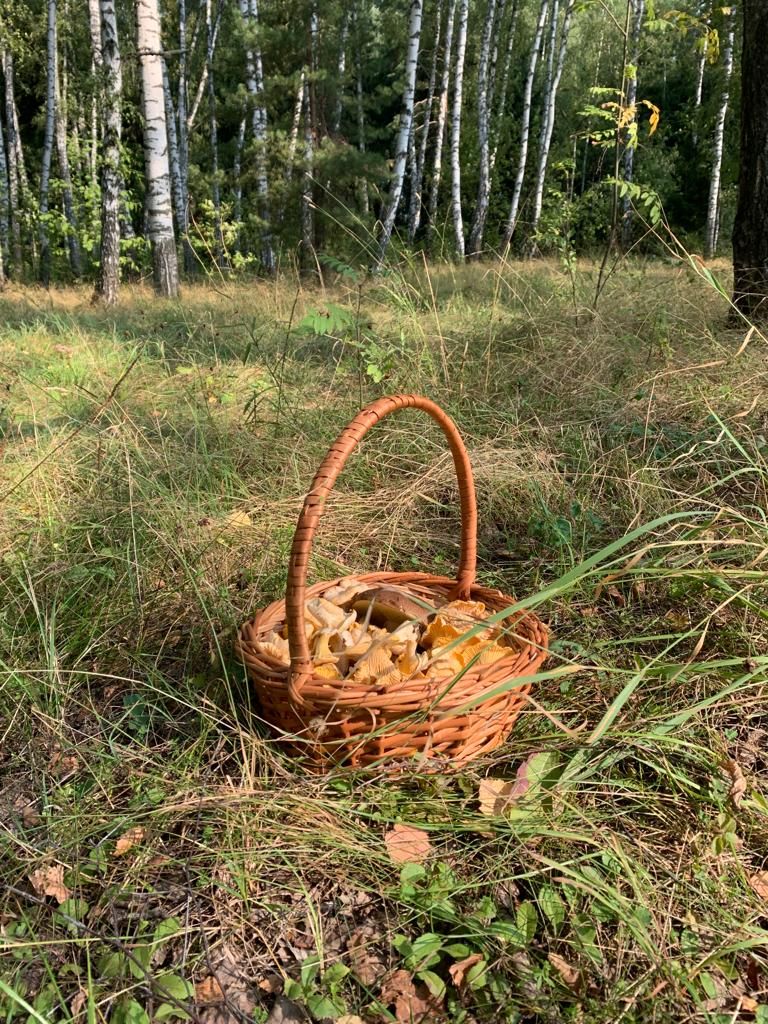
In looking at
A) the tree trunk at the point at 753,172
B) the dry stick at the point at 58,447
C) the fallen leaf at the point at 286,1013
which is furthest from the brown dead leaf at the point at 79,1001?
the tree trunk at the point at 753,172

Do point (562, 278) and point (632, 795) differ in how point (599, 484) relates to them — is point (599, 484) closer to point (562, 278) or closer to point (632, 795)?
point (632, 795)

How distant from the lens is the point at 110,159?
22.8ft

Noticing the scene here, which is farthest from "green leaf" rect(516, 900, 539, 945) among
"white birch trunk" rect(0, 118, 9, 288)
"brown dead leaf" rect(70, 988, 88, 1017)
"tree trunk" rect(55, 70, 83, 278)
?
"white birch trunk" rect(0, 118, 9, 288)

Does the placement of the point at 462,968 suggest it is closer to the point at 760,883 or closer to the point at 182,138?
the point at 760,883

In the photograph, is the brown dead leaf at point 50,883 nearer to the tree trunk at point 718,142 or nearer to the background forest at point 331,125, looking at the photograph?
the background forest at point 331,125

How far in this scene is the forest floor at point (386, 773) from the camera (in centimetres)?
96

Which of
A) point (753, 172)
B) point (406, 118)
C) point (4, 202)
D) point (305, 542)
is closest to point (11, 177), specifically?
point (4, 202)

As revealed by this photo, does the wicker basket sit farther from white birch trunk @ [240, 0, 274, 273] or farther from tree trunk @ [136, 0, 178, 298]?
white birch trunk @ [240, 0, 274, 273]

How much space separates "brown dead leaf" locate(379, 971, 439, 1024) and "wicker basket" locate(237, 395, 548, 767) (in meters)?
0.31

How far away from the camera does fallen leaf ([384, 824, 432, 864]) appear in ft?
3.61

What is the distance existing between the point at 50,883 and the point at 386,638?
2.30 feet

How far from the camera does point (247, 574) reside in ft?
5.99

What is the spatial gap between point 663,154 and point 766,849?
22119 millimetres

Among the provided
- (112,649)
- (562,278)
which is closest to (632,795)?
(112,649)
